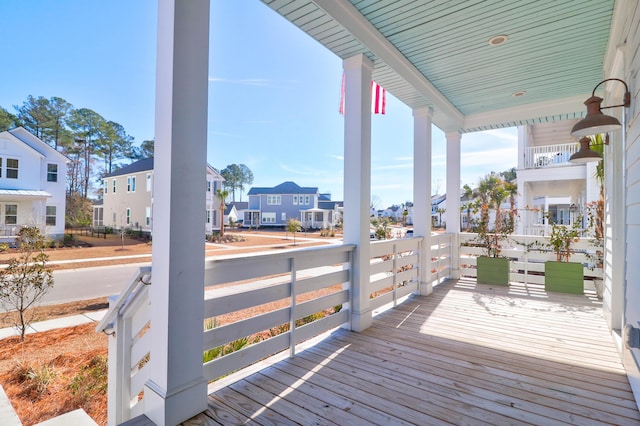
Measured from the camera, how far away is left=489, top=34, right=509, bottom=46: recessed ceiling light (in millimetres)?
2852

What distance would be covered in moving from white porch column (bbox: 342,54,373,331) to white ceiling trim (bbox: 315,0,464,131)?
18 cm

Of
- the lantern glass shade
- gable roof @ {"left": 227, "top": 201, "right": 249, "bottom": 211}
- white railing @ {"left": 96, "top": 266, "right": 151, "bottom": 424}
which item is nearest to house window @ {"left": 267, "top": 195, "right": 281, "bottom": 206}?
gable roof @ {"left": 227, "top": 201, "right": 249, "bottom": 211}

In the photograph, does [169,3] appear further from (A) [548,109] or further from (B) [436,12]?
(A) [548,109]

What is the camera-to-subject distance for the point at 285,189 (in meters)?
25.9

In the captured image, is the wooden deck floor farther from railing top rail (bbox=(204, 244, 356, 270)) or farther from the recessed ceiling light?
the recessed ceiling light

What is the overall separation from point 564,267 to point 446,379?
12.1 ft

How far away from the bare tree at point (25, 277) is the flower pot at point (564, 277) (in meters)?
6.55

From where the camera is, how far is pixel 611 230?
2814 millimetres

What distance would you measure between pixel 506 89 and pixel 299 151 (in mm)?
14865

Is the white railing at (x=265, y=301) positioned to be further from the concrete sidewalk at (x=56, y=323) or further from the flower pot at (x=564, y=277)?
the flower pot at (x=564, y=277)

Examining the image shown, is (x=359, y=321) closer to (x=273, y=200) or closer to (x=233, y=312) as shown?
(x=233, y=312)

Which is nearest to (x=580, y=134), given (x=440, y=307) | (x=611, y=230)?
(x=611, y=230)

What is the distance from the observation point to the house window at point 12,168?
3.00 metres

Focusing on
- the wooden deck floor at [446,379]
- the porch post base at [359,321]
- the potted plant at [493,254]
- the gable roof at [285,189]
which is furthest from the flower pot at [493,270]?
the gable roof at [285,189]
